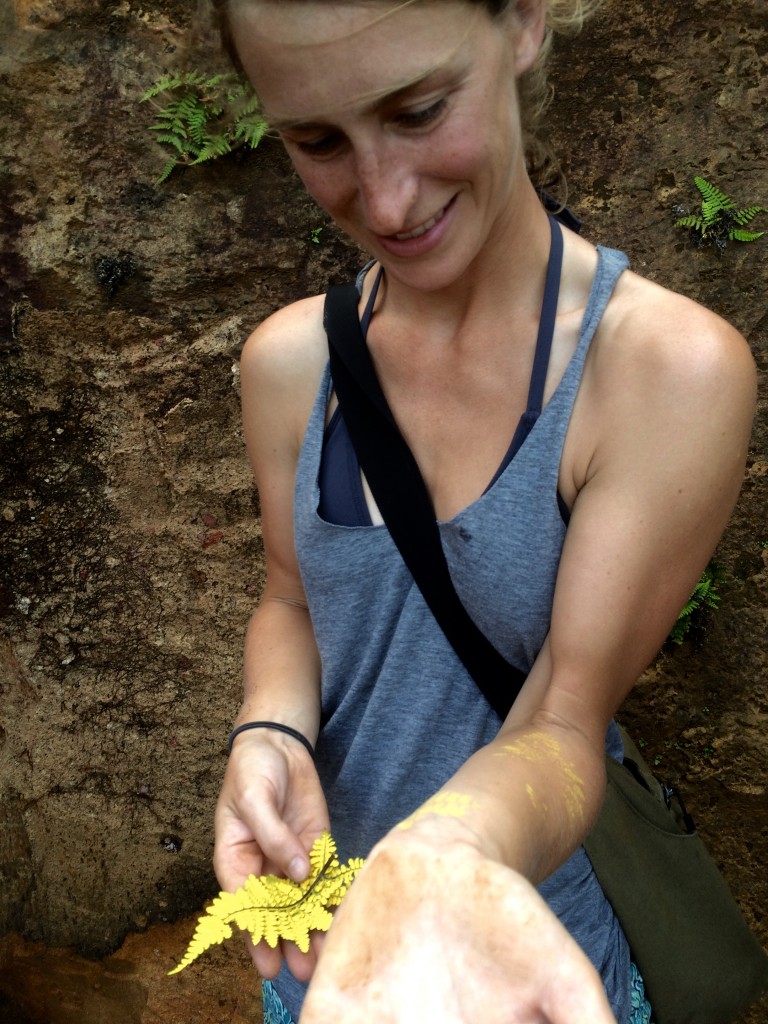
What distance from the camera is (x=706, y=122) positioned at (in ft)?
10.9

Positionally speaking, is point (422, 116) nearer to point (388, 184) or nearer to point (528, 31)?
point (388, 184)

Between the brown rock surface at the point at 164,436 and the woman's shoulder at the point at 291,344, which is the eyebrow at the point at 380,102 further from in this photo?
the brown rock surface at the point at 164,436

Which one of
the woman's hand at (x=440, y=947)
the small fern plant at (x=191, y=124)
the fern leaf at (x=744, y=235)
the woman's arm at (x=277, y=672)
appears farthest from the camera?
the small fern plant at (x=191, y=124)

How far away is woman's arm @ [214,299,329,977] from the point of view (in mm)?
1973

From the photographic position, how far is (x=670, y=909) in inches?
87.5

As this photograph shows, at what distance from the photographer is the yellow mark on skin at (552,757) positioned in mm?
1750

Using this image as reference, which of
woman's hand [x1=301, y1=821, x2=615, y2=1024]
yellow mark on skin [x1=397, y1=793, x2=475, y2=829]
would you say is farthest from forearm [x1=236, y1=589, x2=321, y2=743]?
woman's hand [x1=301, y1=821, x2=615, y2=1024]

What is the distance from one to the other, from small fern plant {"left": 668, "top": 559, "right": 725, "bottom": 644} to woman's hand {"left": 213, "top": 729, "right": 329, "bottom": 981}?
1670 mm

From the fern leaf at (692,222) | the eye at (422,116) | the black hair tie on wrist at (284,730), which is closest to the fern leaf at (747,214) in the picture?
the fern leaf at (692,222)

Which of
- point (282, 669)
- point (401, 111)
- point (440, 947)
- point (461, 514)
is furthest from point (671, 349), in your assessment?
point (282, 669)

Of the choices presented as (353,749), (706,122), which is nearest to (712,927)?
(353,749)

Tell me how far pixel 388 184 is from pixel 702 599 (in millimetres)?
2114

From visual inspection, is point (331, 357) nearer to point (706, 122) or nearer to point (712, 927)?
point (712, 927)

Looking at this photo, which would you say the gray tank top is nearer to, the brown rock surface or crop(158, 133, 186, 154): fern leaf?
the brown rock surface
